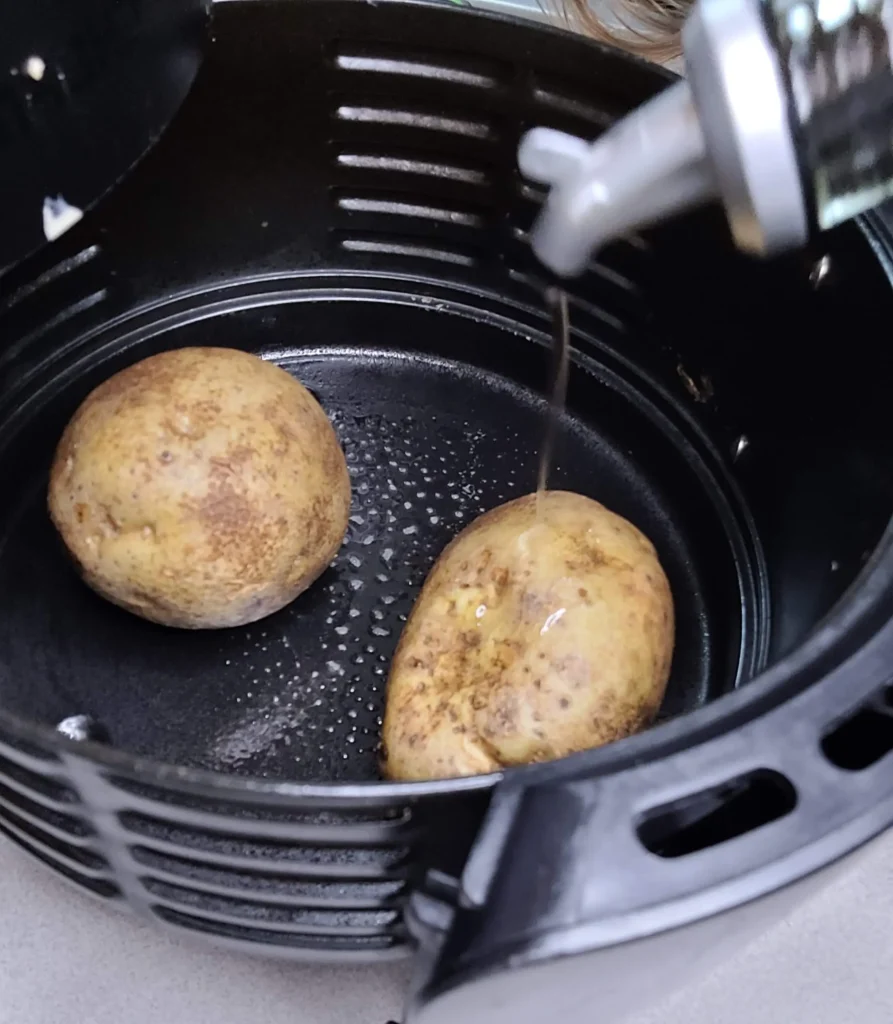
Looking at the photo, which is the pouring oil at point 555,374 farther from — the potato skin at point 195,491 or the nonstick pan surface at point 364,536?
the potato skin at point 195,491

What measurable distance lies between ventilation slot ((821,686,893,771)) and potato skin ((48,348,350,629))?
38 cm

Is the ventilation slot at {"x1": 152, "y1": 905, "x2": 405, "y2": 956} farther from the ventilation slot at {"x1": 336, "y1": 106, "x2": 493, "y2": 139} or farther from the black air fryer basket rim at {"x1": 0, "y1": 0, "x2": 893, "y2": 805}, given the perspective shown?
the ventilation slot at {"x1": 336, "y1": 106, "x2": 493, "y2": 139}

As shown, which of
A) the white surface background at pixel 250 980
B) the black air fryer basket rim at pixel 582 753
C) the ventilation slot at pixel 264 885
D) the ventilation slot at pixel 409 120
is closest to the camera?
the black air fryer basket rim at pixel 582 753

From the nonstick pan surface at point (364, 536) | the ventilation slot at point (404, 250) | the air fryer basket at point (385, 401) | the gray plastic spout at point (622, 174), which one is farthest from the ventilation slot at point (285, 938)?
the ventilation slot at point (404, 250)

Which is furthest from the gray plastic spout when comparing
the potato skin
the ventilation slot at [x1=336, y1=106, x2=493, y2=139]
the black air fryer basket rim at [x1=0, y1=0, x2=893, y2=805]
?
the ventilation slot at [x1=336, y1=106, x2=493, y2=139]

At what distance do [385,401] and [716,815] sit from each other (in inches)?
22.2

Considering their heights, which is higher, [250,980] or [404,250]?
[404,250]

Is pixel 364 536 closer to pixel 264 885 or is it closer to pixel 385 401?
pixel 385 401

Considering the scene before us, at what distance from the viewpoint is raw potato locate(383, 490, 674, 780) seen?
23.4 inches

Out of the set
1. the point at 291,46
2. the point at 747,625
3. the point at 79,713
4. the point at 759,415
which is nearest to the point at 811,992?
the point at 747,625

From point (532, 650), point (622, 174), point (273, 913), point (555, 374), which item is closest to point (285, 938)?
point (273, 913)

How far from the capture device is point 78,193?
634 mm

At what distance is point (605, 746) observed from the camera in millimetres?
411

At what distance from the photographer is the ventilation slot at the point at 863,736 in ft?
1.42
